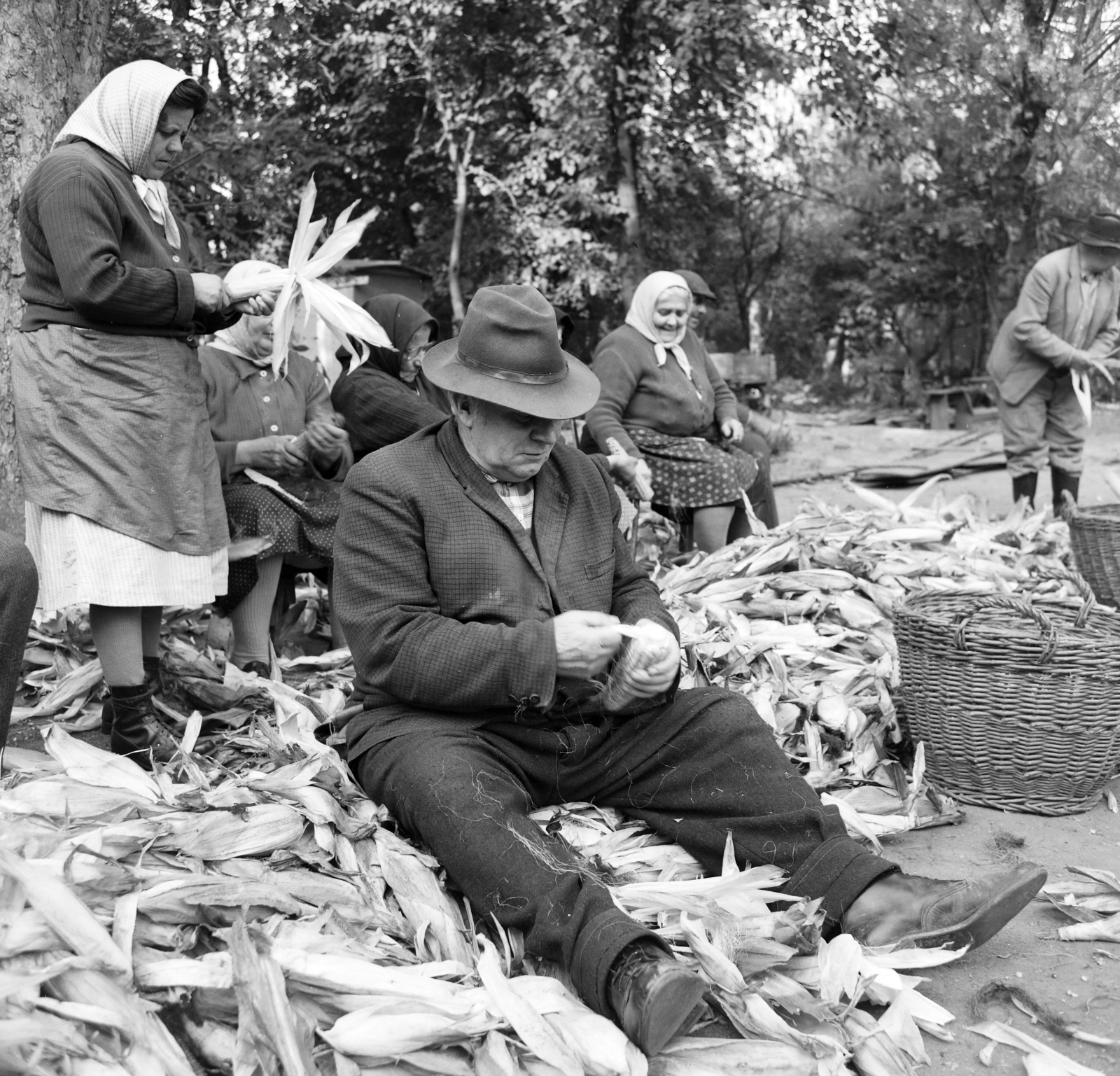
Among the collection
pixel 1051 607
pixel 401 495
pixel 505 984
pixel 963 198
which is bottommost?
pixel 505 984

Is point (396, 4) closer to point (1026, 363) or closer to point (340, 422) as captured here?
point (1026, 363)

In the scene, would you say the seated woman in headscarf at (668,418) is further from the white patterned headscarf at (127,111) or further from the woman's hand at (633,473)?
the white patterned headscarf at (127,111)

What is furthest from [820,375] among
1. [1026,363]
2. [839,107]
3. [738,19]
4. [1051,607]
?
[1051,607]

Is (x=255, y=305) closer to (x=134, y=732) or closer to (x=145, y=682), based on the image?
(x=145, y=682)

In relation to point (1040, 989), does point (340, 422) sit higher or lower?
higher

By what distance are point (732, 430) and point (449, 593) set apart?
333 centimetres

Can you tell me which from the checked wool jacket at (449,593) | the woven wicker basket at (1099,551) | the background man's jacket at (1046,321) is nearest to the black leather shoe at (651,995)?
the checked wool jacket at (449,593)

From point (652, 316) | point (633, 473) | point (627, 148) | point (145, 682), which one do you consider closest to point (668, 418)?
point (652, 316)

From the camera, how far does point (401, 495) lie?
2.58 metres

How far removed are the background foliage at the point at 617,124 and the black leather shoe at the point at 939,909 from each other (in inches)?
261

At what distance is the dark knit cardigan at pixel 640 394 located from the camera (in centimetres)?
535

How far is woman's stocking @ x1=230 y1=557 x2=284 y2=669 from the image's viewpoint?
4.07 meters

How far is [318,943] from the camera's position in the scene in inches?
81.4

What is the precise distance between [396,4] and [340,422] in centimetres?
795
